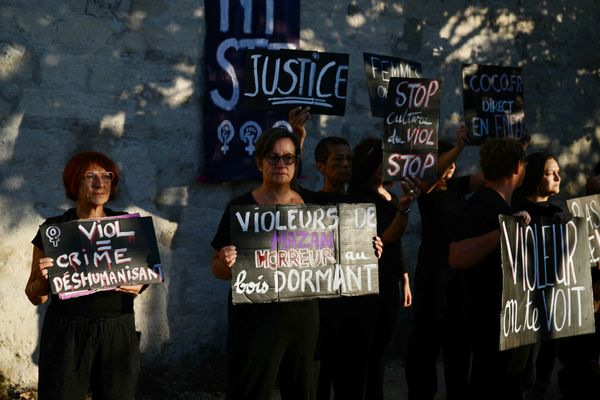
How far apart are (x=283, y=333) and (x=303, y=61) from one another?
77.4 inches

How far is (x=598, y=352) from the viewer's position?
558 centimetres

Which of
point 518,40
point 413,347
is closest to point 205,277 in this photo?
point 413,347

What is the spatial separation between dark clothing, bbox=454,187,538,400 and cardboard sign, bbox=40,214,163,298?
1561mm

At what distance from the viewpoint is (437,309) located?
17.4ft

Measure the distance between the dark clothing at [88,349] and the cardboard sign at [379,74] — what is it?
7.60ft

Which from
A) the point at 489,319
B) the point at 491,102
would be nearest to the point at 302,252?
the point at 489,319

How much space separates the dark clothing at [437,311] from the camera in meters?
5.32

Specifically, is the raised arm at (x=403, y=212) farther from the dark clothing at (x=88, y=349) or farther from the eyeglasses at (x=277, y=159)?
the dark clothing at (x=88, y=349)

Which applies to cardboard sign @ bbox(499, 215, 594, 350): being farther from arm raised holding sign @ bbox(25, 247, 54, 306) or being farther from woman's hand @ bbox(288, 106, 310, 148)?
arm raised holding sign @ bbox(25, 247, 54, 306)

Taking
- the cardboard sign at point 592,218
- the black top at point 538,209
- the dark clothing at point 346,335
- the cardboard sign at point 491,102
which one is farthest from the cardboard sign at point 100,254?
the cardboard sign at point 491,102

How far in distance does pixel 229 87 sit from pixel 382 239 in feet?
6.62

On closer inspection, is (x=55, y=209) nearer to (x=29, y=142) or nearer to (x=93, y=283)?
(x=29, y=142)

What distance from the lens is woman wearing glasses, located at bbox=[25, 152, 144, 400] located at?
395cm

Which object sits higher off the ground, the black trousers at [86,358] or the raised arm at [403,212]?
the raised arm at [403,212]
